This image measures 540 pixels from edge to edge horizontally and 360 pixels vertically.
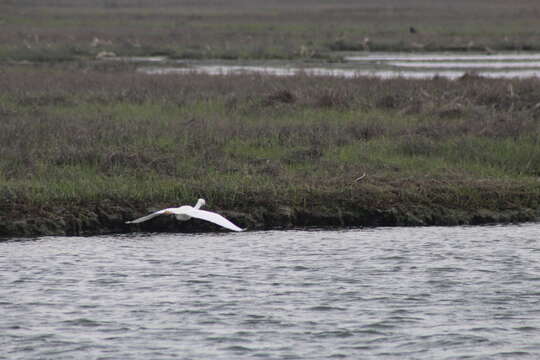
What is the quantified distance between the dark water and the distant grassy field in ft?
99.2

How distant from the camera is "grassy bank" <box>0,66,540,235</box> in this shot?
43.8ft

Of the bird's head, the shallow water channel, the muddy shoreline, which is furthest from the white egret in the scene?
the shallow water channel

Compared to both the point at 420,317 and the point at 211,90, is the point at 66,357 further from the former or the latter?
the point at 211,90

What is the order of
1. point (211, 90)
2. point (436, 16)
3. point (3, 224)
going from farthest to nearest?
point (436, 16) < point (211, 90) < point (3, 224)

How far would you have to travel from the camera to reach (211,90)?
23906mm

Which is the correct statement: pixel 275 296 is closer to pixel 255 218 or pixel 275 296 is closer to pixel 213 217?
pixel 213 217

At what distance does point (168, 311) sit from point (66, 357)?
143cm

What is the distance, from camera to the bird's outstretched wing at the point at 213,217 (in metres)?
12.0

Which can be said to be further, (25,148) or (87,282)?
→ (25,148)

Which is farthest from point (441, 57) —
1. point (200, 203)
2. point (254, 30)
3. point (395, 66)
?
point (200, 203)

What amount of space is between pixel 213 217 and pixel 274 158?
3601mm

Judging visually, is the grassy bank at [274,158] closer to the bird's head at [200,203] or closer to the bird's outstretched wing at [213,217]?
the bird's head at [200,203]

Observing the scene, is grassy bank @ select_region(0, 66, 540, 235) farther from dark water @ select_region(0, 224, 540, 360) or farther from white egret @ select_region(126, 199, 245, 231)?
white egret @ select_region(126, 199, 245, 231)

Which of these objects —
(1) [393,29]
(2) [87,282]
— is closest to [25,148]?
(2) [87,282]
